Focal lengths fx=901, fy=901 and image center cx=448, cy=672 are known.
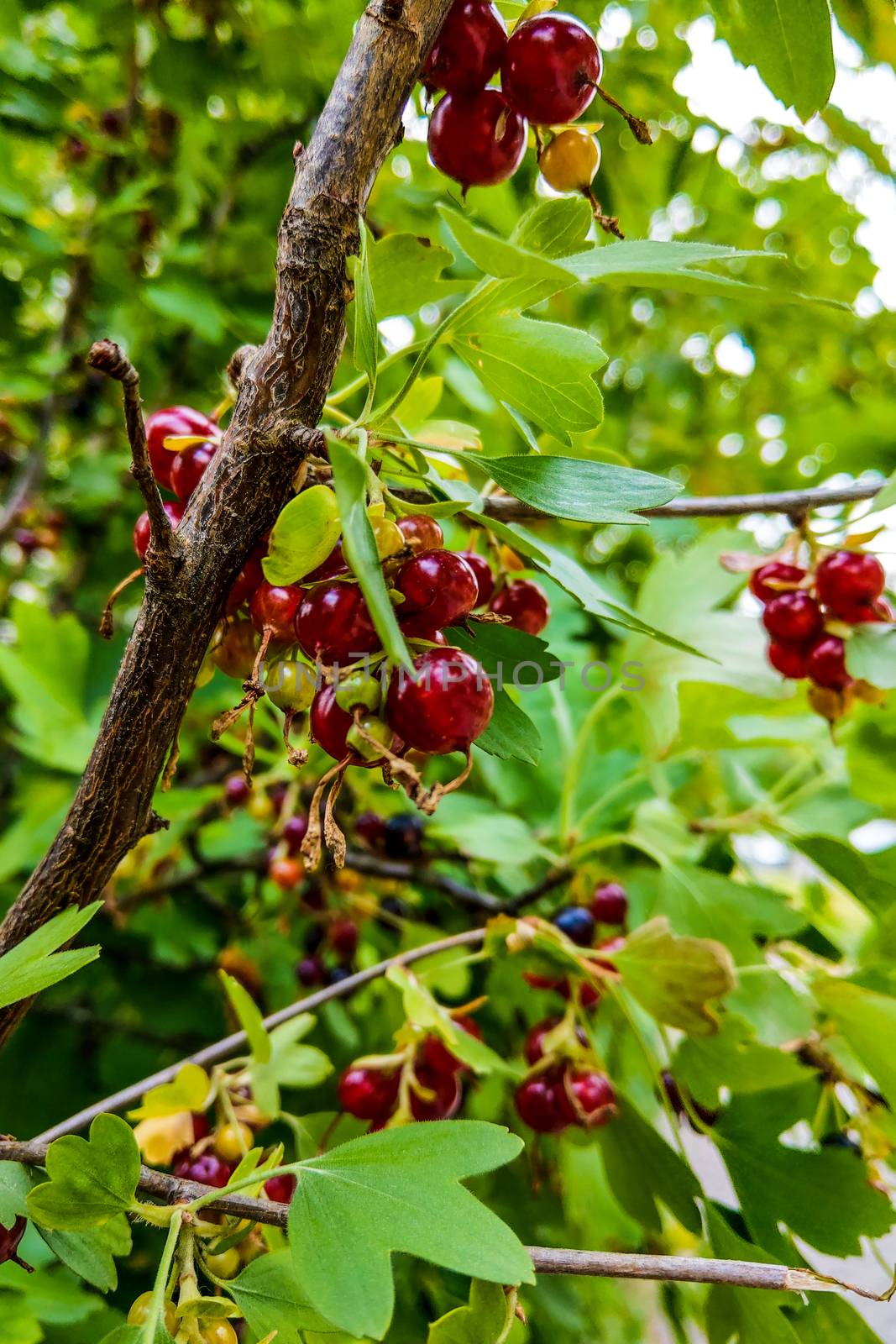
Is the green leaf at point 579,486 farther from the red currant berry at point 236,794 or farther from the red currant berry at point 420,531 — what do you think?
the red currant berry at point 236,794

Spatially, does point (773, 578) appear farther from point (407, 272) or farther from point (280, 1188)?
point (280, 1188)

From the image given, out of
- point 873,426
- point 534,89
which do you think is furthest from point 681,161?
point 534,89

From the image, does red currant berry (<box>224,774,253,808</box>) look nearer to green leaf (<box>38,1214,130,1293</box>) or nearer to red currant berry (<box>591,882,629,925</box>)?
red currant berry (<box>591,882,629,925</box>)

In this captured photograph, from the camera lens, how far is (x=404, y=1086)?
1.91 ft

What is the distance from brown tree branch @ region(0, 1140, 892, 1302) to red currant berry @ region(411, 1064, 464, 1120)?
23cm

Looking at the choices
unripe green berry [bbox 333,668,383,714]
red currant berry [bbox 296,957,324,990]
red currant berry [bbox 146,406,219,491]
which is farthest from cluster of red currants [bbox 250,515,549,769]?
red currant berry [bbox 296,957,324,990]

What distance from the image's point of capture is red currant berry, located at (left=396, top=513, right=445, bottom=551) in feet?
1.20

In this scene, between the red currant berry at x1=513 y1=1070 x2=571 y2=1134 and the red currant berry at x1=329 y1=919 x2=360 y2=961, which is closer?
the red currant berry at x1=513 y1=1070 x2=571 y2=1134

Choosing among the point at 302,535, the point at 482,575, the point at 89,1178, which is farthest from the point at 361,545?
the point at 89,1178

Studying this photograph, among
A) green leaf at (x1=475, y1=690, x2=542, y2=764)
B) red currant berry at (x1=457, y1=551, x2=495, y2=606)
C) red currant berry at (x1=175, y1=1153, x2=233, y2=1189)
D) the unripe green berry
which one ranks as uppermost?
red currant berry at (x1=457, y1=551, x2=495, y2=606)

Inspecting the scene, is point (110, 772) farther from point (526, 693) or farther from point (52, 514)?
point (52, 514)

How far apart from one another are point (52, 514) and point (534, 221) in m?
1.11

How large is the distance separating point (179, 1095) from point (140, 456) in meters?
0.40

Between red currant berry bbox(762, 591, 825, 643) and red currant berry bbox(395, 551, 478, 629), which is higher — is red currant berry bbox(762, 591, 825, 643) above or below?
above
